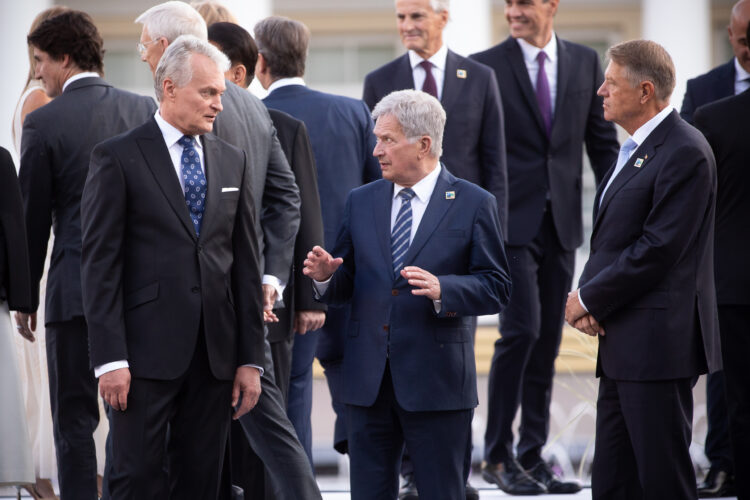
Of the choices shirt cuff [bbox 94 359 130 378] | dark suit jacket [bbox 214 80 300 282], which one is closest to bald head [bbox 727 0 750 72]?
dark suit jacket [bbox 214 80 300 282]

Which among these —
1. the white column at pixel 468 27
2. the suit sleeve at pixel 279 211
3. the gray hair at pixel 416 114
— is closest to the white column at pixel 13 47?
the white column at pixel 468 27

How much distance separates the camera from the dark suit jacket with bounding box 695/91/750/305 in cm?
492

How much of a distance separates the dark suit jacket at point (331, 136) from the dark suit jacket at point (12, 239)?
110 centimetres

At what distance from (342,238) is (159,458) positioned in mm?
1042

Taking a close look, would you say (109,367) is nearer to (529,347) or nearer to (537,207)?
(529,347)

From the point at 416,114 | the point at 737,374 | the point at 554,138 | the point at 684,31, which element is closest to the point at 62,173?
the point at 416,114

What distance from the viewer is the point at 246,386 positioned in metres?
3.77

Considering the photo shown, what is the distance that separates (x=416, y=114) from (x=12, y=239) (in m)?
1.55

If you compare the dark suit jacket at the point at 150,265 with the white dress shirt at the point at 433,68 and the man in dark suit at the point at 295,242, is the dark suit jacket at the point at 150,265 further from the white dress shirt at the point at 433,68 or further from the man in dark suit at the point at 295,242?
the white dress shirt at the point at 433,68

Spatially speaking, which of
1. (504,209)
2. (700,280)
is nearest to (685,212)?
(700,280)

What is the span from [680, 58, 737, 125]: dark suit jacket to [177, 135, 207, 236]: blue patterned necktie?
270cm

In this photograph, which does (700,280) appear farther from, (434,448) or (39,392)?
Answer: (39,392)

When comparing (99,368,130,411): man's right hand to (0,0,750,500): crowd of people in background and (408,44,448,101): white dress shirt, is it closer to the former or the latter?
(0,0,750,500): crowd of people in background

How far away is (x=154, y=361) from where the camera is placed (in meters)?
3.59
